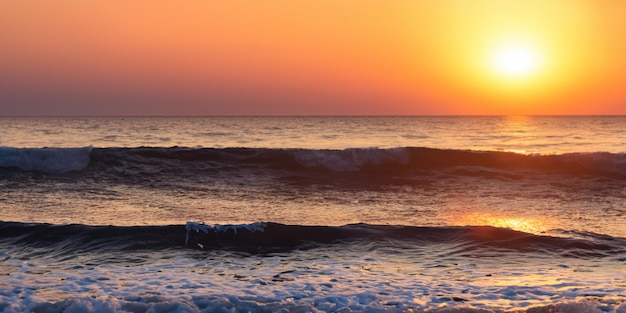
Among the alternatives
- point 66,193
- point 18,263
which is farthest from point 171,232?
point 66,193

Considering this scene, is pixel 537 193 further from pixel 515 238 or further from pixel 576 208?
pixel 515 238

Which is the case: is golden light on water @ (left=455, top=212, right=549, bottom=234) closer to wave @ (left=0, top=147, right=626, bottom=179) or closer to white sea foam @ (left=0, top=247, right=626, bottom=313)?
white sea foam @ (left=0, top=247, right=626, bottom=313)

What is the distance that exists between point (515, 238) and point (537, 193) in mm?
8184

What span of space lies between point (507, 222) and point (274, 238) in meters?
5.02

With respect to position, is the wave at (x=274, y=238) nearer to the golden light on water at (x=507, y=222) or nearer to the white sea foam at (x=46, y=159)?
the golden light on water at (x=507, y=222)

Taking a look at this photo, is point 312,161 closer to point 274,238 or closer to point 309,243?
point 274,238

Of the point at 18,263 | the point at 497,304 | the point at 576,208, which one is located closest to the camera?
the point at 497,304

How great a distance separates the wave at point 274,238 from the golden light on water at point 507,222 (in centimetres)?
123

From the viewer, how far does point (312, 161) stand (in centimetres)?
2538

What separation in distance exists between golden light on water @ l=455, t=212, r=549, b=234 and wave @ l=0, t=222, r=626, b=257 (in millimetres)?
1230

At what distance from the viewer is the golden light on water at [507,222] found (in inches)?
483

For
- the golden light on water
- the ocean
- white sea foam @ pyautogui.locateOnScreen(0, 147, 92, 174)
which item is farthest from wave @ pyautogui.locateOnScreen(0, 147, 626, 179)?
the golden light on water

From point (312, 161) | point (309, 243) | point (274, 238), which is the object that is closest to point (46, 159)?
point (312, 161)

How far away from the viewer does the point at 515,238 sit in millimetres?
10680
